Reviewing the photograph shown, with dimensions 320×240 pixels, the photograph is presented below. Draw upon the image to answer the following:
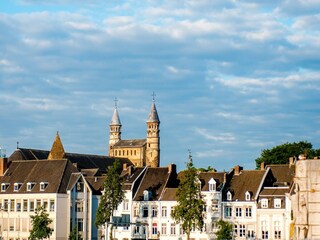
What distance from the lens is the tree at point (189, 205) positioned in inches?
3880

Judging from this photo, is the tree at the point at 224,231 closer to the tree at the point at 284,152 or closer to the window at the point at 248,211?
the window at the point at 248,211

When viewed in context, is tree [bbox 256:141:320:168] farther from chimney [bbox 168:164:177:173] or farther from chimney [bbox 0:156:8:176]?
chimney [bbox 0:156:8:176]

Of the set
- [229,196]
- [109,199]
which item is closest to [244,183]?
[229,196]

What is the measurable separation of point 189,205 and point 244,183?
547 inches

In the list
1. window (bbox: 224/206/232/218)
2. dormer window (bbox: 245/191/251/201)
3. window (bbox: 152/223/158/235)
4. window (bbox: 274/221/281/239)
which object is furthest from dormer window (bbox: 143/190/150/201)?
window (bbox: 274/221/281/239)

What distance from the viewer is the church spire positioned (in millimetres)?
144875

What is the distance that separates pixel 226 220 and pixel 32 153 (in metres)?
49.1

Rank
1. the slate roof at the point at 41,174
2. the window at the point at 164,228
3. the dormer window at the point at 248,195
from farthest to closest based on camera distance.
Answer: the slate roof at the point at 41,174 < the window at the point at 164,228 < the dormer window at the point at 248,195

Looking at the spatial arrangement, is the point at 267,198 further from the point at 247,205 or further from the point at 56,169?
the point at 56,169

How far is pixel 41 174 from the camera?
120562 millimetres

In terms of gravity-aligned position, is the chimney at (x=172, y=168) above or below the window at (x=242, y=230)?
above

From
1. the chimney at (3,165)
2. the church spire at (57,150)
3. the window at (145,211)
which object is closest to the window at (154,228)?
the window at (145,211)

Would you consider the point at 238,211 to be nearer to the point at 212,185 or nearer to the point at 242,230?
the point at 242,230

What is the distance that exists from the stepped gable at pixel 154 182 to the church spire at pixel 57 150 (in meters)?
30.3
